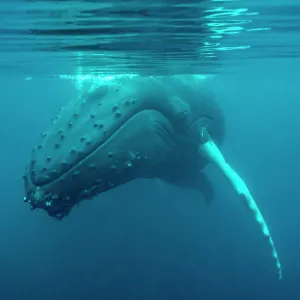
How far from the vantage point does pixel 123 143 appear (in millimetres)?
9219

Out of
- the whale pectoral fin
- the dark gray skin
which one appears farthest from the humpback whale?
the whale pectoral fin

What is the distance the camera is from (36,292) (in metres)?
22.2

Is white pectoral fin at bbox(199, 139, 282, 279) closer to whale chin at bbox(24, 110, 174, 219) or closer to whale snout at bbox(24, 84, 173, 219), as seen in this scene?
whale snout at bbox(24, 84, 173, 219)

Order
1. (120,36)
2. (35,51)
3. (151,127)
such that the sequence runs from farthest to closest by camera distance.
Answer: (35,51) → (120,36) → (151,127)

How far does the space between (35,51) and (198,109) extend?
8668mm

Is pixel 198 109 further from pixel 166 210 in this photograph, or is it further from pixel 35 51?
pixel 166 210

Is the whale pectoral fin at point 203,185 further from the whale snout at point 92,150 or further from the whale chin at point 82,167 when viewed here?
the whale chin at point 82,167

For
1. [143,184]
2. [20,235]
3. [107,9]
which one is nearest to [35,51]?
[107,9]

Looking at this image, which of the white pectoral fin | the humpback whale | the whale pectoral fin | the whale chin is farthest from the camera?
the whale pectoral fin

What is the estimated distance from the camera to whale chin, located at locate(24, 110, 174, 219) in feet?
26.4

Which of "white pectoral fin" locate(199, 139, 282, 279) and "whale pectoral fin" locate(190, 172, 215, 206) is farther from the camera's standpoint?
"whale pectoral fin" locate(190, 172, 215, 206)

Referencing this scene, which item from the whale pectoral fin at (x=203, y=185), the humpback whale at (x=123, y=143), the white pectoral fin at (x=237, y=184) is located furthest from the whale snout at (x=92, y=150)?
the whale pectoral fin at (x=203, y=185)

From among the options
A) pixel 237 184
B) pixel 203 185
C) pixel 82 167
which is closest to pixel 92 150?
pixel 82 167

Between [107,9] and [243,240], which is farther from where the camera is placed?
[243,240]
